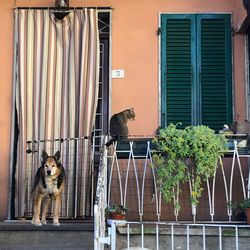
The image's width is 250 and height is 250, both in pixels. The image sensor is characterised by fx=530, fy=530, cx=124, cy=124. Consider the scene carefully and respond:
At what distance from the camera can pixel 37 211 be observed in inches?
236

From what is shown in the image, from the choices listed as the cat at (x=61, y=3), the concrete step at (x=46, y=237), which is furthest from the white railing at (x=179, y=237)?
the cat at (x=61, y=3)

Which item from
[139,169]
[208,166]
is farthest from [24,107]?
[208,166]

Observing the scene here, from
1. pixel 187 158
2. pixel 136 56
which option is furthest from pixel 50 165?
pixel 136 56

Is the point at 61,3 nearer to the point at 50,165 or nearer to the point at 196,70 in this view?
A: the point at 196,70

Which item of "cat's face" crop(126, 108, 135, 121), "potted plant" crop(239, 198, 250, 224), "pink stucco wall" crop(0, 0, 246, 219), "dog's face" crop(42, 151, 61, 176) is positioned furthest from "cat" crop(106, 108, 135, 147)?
"potted plant" crop(239, 198, 250, 224)

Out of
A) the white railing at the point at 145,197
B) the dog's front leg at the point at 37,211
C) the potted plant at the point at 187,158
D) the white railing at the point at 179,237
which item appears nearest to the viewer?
the white railing at the point at 145,197

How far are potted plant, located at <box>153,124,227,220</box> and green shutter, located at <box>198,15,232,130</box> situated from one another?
1172 millimetres

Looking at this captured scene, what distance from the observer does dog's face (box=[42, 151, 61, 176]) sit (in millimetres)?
6051

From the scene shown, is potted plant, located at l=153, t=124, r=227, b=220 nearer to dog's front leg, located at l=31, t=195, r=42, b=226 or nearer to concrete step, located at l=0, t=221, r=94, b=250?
concrete step, located at l=0, t=221, r=94, b=250

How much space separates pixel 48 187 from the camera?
609cm

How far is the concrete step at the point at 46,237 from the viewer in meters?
5.51

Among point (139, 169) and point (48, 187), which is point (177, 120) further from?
point (48, 187)

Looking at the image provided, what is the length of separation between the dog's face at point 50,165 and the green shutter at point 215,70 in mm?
1948

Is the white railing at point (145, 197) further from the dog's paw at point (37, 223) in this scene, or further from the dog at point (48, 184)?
the dog's paw at point (37, 223)
